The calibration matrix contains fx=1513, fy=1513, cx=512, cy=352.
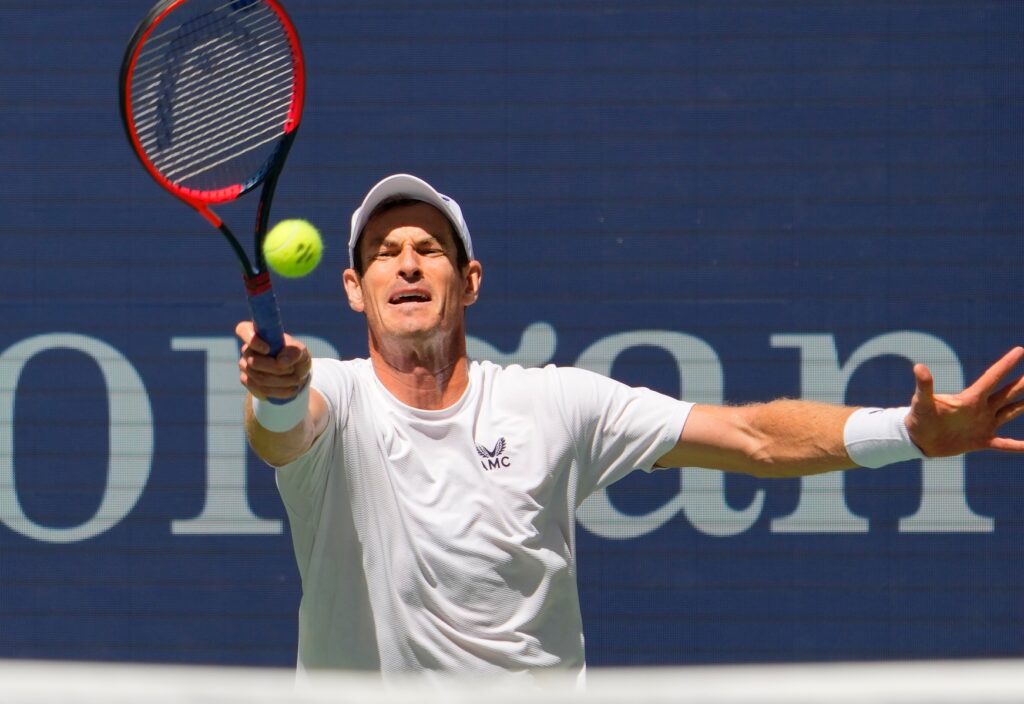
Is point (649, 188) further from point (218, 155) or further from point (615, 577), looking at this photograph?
point (218, 155)

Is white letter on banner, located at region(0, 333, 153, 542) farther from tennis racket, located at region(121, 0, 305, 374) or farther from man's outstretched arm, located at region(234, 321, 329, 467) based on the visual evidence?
man's outstretched arm, located at region(234, 321, 329, 467)

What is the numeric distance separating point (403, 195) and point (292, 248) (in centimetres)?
31

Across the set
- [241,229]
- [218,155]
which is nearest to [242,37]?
[218,155]

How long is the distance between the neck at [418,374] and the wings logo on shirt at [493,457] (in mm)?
139

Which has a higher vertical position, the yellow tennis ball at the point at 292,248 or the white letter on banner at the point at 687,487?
the yellow tennis ball at the point at 292,248

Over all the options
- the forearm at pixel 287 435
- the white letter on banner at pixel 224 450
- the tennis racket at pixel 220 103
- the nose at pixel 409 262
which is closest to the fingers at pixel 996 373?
the nose at pixel 409 262

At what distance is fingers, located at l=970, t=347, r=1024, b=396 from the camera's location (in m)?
2.87

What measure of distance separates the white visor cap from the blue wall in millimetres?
1983

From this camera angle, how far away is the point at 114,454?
5.35m

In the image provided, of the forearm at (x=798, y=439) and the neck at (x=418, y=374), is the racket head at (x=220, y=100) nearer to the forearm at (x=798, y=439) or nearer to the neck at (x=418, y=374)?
the neck at (x=418, y=374)

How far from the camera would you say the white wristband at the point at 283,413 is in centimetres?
280

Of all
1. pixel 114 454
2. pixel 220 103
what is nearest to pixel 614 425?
pixel 220 103

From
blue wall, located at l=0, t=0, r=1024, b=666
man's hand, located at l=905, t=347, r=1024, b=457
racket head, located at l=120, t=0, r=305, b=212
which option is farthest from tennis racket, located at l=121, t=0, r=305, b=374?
blue wall, located at l=0, t=0, r=1024, b=666

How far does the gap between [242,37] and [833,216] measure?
251 centimetres
